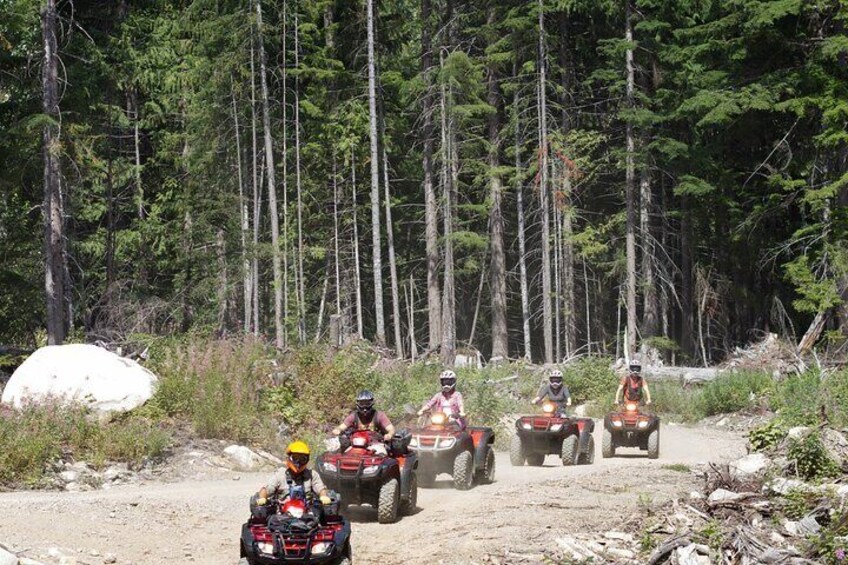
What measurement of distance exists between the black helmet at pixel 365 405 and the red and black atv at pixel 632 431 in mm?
8560

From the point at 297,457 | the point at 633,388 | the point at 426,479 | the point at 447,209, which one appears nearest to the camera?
the point at 297,457

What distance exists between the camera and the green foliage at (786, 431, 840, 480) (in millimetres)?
14133

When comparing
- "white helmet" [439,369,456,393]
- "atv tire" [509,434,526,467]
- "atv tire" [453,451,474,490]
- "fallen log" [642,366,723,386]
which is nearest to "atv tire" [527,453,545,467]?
"atv tire" [509,434,526,467]

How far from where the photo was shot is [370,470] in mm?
12898

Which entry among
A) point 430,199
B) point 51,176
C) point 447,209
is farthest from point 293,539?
point 430,199

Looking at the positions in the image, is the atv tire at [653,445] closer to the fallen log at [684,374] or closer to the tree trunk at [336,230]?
the fallen log at [684,374]

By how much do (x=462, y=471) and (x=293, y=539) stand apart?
6116 mm

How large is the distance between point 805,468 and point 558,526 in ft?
13.6

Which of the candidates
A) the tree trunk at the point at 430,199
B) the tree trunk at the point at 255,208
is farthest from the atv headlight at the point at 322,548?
the tree trunk at the point at 430,199

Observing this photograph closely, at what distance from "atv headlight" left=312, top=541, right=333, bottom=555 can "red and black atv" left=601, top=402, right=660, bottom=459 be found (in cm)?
1228

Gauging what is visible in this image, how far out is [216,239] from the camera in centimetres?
4353

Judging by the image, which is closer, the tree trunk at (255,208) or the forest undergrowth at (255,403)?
the forest undergrowth at (255,403)

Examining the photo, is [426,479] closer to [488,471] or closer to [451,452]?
[451,452]

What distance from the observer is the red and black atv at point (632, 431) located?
824 inches
